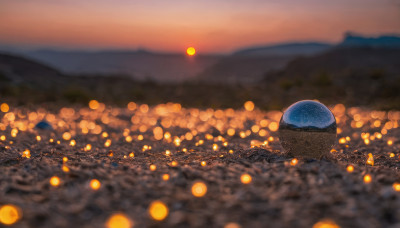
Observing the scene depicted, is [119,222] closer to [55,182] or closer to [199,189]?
[199,189]

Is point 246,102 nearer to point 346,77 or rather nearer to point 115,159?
point 346,77

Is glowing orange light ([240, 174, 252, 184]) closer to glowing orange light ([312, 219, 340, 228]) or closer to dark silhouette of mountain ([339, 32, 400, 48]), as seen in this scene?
glowing orange light ([312, 219, 340, 228])

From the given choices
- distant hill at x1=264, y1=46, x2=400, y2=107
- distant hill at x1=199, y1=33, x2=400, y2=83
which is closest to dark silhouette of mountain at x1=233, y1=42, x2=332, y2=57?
distant hill at x1=199, y1=33, x2=400, y2=83

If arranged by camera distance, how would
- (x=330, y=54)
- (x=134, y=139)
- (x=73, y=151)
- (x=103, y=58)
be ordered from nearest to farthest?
(x=73, y=151) < (x=134, y=139) < (x=330, y=54) < (x=103, y=58)

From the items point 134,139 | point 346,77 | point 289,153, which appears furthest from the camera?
point 346,77

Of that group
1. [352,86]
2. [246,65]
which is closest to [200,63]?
[246,65]

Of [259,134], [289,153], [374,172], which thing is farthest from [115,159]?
[259,134]

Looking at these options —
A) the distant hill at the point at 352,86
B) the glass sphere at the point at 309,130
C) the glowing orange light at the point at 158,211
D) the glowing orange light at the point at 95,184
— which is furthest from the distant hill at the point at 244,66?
the glowing orange light at the point at 158,211
